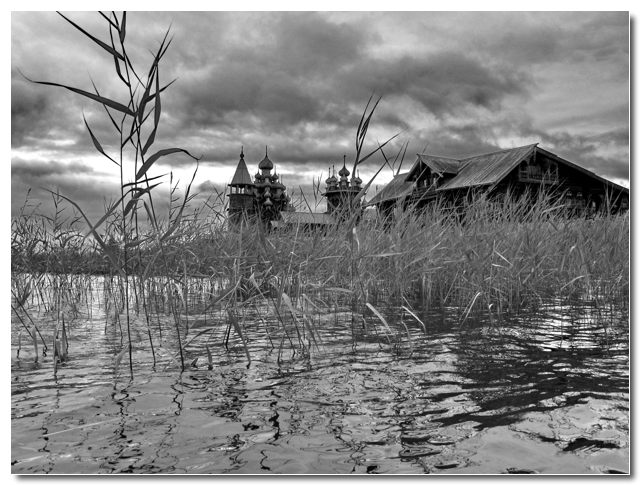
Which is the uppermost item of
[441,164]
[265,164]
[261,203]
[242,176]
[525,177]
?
[441,164]

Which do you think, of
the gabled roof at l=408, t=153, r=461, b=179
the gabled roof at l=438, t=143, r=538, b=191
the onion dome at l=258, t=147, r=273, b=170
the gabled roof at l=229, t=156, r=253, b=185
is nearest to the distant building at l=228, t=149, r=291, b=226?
the gabled roof at l=229, t=156, r=253, b=185

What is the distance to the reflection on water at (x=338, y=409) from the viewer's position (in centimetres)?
165

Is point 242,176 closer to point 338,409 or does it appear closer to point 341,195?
point 341,195

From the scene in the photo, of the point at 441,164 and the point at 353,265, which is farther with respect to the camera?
the point at 441,164

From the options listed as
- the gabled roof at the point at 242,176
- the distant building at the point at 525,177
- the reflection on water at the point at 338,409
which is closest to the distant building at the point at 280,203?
the gabled roof at the point at 242,176

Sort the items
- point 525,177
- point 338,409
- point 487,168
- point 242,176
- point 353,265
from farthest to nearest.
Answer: point 487,168 → point 525,177 → point 242,176 → point 353,265 → point 338,409

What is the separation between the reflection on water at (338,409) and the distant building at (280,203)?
1.25 metres

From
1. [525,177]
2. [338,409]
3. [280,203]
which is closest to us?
[338,409]

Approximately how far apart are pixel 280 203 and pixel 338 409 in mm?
3328

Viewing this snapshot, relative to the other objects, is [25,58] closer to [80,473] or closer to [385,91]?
[385,91]

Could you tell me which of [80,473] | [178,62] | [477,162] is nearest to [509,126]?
[178,62]

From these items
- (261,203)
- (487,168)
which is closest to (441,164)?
(487,168)

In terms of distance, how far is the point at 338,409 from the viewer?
209cm

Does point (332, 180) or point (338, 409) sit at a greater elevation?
point (332, 180)
